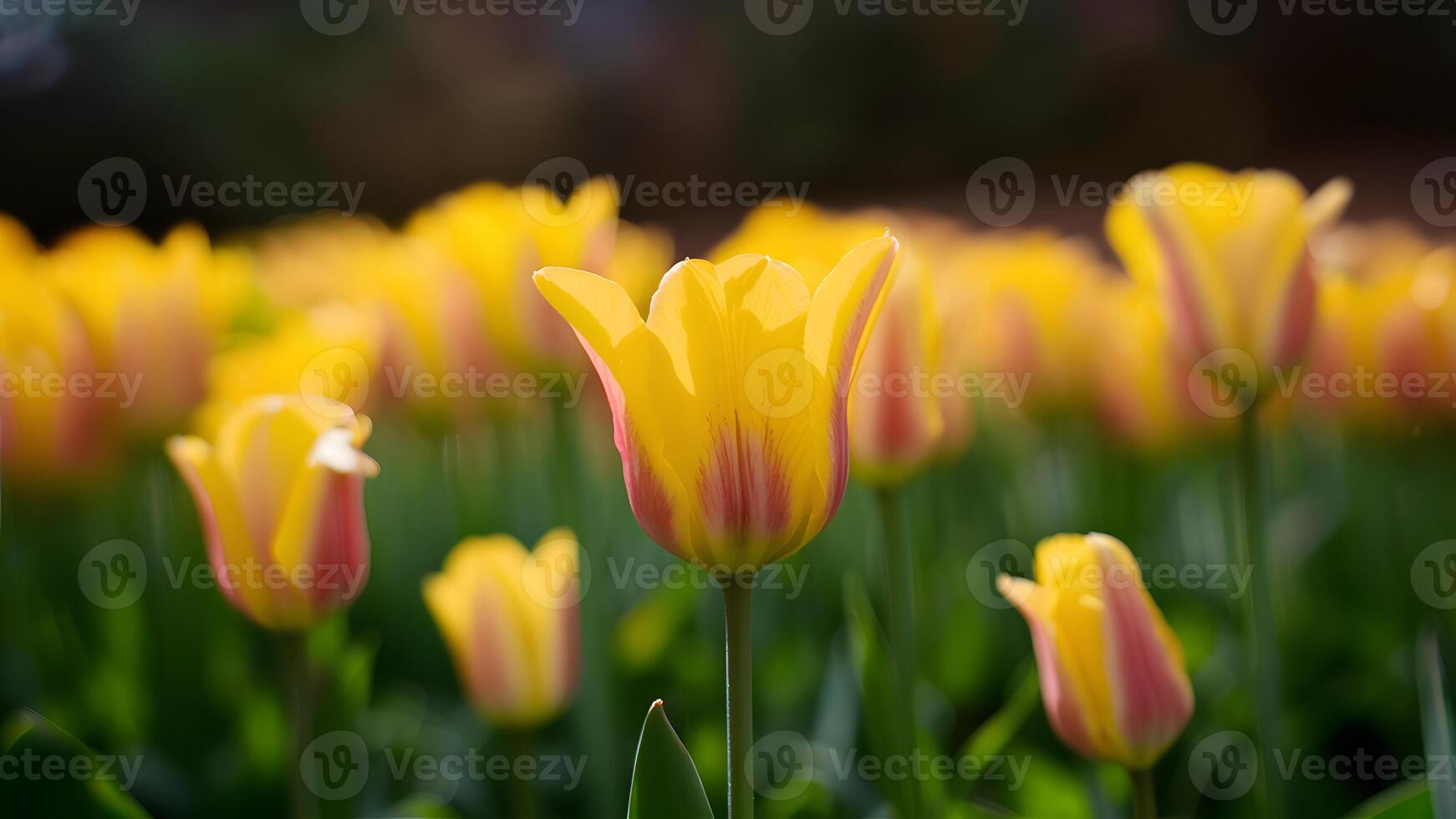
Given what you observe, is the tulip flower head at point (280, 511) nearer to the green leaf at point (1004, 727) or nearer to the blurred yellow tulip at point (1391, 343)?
the green leaf at point (1004, 727)

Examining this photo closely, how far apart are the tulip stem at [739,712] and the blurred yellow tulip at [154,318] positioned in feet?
3.87

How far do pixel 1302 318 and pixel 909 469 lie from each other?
0.38 m

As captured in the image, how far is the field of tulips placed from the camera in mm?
750

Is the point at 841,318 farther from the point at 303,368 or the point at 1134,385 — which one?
the point at 1134,385

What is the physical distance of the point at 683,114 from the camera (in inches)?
367

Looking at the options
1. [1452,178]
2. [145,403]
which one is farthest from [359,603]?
[1452,178]

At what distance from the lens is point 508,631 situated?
1.14 m

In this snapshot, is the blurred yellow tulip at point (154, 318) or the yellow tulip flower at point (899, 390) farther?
the blurred yellow tulip at point (154, 318)

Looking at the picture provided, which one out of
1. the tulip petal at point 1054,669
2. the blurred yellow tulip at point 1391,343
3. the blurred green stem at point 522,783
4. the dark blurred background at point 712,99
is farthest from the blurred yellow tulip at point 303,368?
the dark blurred background at point 712,99

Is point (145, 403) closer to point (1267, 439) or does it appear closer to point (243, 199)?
point (1267, 439)

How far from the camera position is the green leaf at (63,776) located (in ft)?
2.78

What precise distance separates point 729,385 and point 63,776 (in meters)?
0.60

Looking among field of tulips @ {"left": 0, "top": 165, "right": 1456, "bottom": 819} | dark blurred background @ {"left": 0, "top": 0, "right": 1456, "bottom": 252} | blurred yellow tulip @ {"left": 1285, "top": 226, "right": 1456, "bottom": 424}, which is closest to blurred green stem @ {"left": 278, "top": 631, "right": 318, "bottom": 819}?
field of tulips @ {"left": 0, "top": 165, "right": 1456, "bottom": 819}

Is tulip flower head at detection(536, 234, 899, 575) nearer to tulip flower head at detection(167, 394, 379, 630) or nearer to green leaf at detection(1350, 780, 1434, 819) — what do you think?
tulip flower head at detection(167, 394, 379, 630)
